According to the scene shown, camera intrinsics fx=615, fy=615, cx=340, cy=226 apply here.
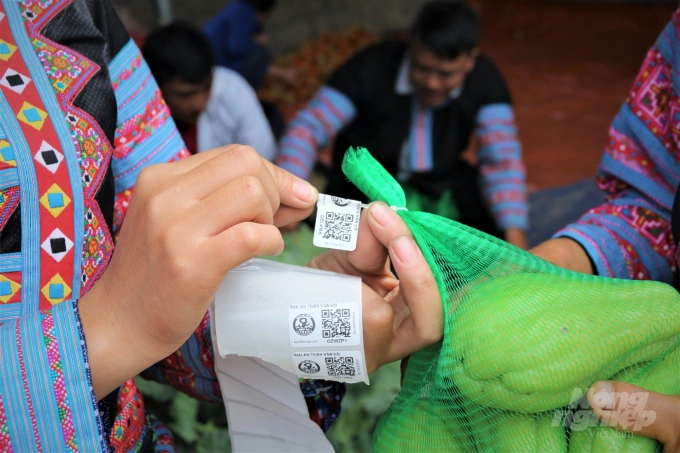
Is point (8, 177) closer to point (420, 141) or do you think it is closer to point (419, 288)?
point (419, 288)

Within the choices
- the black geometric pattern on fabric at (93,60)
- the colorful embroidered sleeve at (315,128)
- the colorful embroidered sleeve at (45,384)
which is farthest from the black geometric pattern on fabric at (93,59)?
the colorful embroidered sleeve at (315,128)

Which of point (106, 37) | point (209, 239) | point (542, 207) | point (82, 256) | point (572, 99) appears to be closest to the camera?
point (209, 239)

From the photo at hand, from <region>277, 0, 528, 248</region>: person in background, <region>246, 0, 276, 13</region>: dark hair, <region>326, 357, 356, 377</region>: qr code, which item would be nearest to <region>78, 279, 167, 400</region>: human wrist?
<region>326, 357, 356, 377</region>: qr code

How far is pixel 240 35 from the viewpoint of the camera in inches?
142

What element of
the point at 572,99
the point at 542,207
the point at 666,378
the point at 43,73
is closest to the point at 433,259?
the point at 666,378

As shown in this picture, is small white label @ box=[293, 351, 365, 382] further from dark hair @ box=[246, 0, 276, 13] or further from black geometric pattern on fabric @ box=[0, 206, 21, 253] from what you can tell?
dark hair @ box=[246, 0, 276, 13]

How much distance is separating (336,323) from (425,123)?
189 centimetres

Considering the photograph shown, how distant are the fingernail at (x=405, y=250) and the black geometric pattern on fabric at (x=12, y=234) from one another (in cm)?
47

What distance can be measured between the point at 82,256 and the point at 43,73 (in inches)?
10.0

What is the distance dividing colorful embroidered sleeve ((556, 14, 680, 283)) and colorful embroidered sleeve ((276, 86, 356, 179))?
153 centimetres

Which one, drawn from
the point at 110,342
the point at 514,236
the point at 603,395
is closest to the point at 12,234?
the point at 110,342

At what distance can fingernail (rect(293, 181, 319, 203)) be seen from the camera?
0.80 m

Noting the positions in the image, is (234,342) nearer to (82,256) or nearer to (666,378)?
(82,256)

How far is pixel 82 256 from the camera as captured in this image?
81 cm
